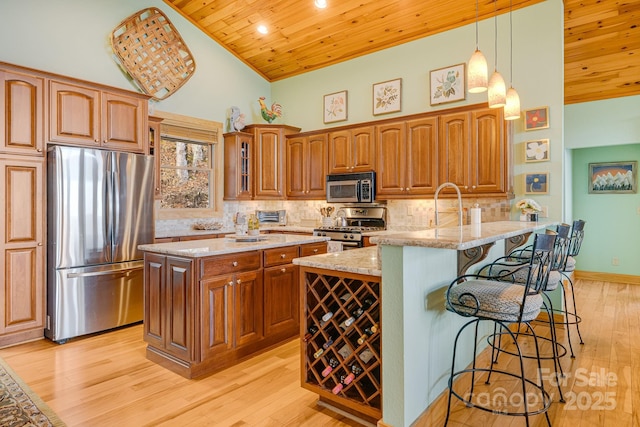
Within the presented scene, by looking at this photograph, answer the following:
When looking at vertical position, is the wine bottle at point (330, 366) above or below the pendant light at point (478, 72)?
below

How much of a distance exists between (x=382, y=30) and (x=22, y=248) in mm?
4623

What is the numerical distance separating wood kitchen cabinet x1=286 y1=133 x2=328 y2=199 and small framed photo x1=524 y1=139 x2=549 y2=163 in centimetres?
255

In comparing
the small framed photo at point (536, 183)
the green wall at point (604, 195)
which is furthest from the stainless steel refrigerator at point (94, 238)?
the green wall at point (604, 195)

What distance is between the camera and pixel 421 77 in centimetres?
485

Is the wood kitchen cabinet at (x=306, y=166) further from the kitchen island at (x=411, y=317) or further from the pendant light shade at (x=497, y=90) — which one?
the kitchen island at (x=411, y=317)

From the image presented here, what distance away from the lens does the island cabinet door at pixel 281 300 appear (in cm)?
309

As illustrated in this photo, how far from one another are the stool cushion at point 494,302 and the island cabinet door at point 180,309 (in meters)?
1.72

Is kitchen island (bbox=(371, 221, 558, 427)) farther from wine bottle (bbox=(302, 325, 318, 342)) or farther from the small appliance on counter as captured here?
the small appliance on counter

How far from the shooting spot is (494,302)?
1.83m

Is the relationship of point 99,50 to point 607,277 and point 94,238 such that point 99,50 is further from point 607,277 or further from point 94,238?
point 607,277

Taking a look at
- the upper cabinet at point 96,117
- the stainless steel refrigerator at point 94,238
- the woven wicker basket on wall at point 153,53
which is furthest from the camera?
the woven wicker basket on wall at point 153,53

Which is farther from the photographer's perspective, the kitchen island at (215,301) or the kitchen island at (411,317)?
the kitchen island at (215,301)

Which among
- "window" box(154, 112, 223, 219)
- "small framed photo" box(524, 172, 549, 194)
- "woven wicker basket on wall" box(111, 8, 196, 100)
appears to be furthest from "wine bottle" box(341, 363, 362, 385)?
"woven wicker basket on wall" box(111, 8, 196, 100)

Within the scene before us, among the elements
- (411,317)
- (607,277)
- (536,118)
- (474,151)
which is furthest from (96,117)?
(607,277)
